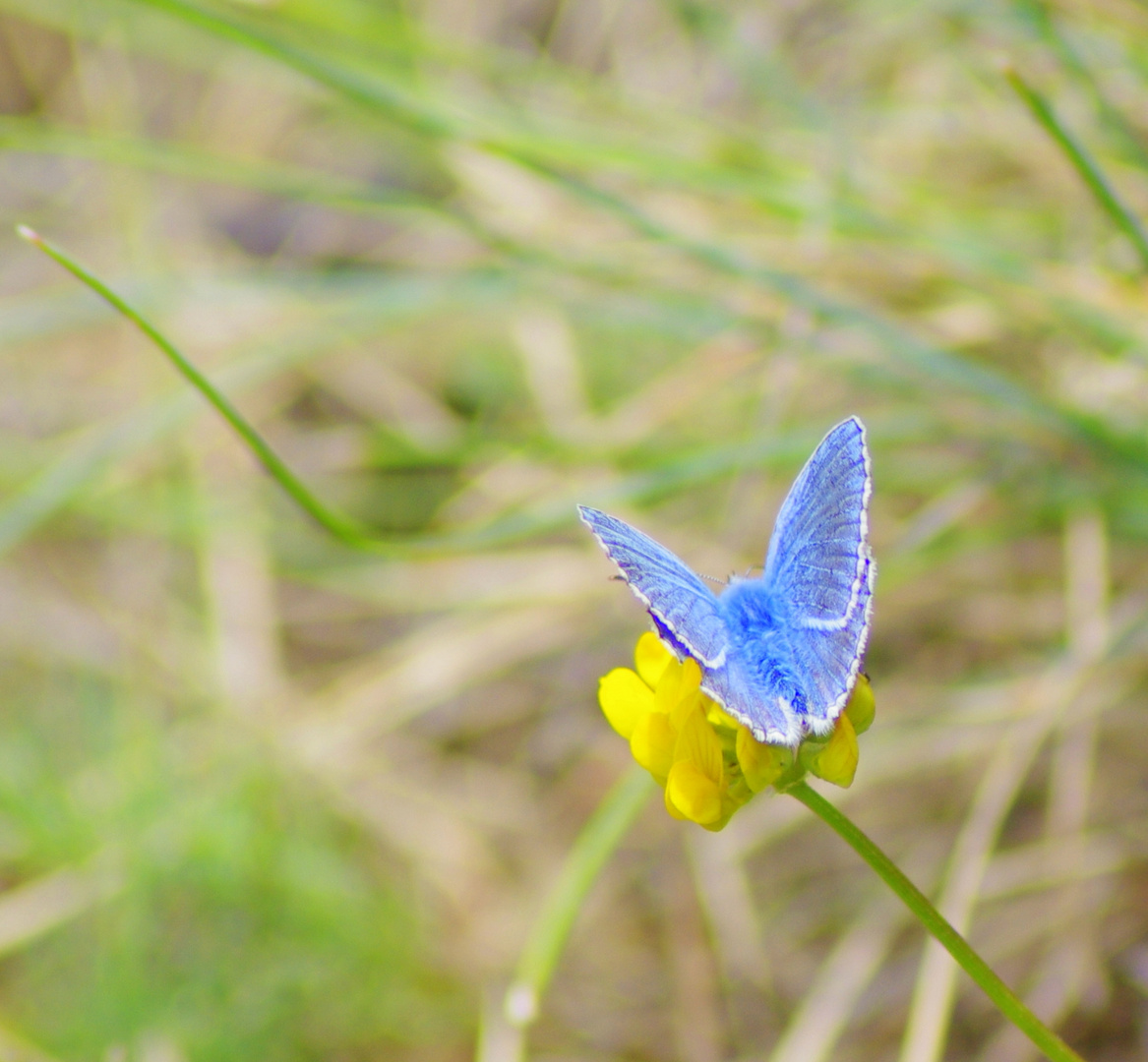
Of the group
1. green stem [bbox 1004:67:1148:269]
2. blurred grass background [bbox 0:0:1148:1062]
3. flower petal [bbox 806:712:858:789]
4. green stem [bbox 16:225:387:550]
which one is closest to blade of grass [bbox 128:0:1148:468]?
blurred grass background [bbox 0:0:1148:1062]

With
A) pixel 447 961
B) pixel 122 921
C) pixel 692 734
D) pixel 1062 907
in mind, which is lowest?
pixel 1062 907

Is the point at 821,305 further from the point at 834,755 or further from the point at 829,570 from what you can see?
the point at 834,755

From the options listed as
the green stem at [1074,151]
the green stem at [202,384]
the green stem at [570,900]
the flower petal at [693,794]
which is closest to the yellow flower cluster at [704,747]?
the flower petal at [693,794]

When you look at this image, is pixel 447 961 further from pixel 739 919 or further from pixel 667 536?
pixel 667 536

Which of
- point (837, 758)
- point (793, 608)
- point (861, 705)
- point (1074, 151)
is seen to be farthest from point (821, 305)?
point (837, 758)

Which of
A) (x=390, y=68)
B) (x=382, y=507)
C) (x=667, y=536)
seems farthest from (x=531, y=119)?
(x=382, y=507)

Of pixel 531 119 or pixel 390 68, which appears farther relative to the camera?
pixel 390 68

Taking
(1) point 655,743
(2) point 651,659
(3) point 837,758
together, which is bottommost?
(3) point 837,758
